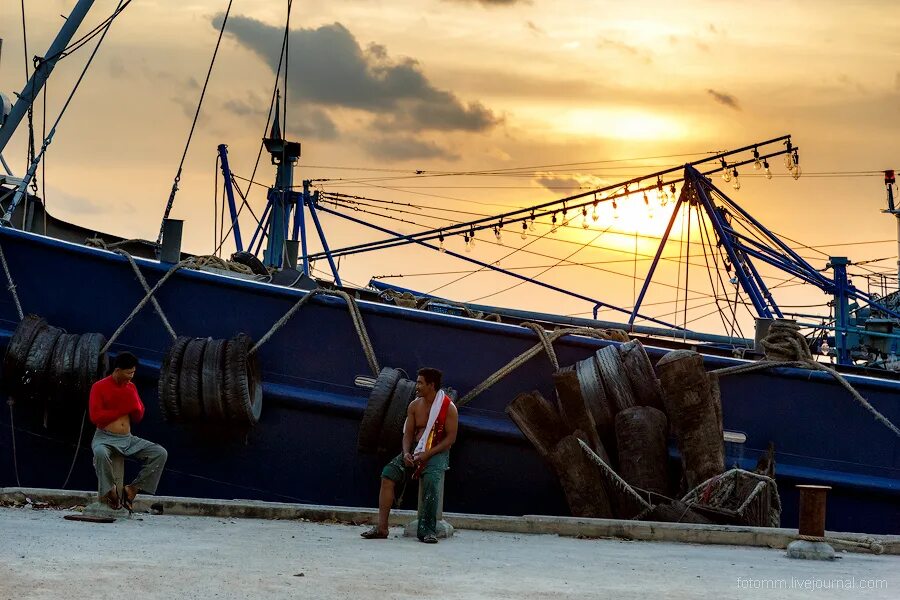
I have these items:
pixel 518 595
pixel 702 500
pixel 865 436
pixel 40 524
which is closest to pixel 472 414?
pixel 702 500

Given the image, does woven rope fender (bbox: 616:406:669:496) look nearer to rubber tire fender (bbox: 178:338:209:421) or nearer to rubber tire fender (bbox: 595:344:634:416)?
rubber tire fender (bbox: 595:344:634:416)

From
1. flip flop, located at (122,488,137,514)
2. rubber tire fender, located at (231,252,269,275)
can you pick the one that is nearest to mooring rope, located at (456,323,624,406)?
rubber tire fender, located at (231,252,269,275)

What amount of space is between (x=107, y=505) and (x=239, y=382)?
2379 mm

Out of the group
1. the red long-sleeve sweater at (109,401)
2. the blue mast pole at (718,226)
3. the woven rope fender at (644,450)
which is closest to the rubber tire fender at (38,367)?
the red long-sleeve sweater at (109,401)

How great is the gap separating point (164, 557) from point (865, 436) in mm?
6731

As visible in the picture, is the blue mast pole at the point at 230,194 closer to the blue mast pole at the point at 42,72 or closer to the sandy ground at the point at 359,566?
the blue mast pole at the point at 42,72

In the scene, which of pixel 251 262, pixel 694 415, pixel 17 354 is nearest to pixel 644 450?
pixel 694 415

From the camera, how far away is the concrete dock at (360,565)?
5.98 m

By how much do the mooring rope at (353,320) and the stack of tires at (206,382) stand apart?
359 millimetres

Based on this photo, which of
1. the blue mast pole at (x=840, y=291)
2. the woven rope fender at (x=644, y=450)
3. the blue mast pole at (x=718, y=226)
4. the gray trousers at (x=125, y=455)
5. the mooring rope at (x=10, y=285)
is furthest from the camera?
the blue mast pole at (x=840, y=291)

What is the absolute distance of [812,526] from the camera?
809 centimetres

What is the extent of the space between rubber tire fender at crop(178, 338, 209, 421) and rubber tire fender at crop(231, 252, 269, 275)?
2.13 meters

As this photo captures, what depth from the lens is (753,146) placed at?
1792 centimetres

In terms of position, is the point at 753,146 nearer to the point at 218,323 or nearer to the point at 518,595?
the point at 218,323
